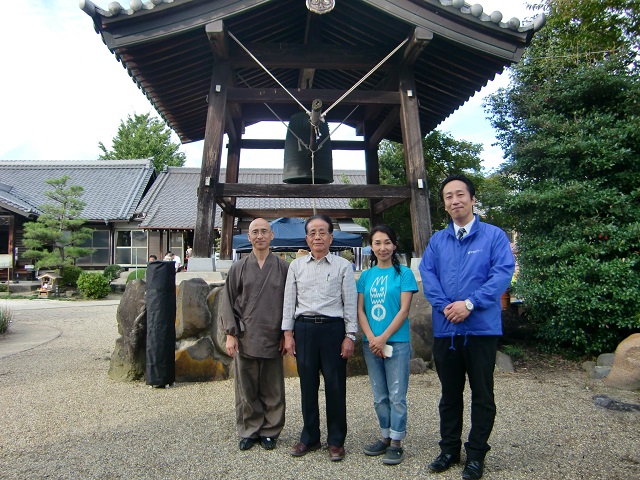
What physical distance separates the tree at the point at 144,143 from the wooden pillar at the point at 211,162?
2692cm

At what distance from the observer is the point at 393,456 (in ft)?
10.5

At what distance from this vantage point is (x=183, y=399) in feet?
15.7

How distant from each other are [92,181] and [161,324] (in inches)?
949

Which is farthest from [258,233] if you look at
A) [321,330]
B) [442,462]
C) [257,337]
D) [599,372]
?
[599,372]

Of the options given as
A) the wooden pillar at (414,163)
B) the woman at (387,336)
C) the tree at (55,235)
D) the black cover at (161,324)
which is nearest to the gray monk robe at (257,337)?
the woman at (387,336)

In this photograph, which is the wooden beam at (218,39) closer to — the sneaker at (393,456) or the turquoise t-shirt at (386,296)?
the turquoise t-shirt at (386,296)

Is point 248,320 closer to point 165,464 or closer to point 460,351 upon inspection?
point 165,464

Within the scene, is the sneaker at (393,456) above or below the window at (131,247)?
below

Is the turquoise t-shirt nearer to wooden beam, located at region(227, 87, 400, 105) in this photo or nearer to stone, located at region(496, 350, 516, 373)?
stone, located at region(496, 350, 516, 373)

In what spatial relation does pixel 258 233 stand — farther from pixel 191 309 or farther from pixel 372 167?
pixel 372 167

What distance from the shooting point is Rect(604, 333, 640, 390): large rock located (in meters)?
4.93

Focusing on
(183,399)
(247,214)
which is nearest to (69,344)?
(247,214)

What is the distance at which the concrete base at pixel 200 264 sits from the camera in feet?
19.2

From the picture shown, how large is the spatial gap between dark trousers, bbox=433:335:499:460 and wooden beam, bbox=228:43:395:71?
13.8 ft
